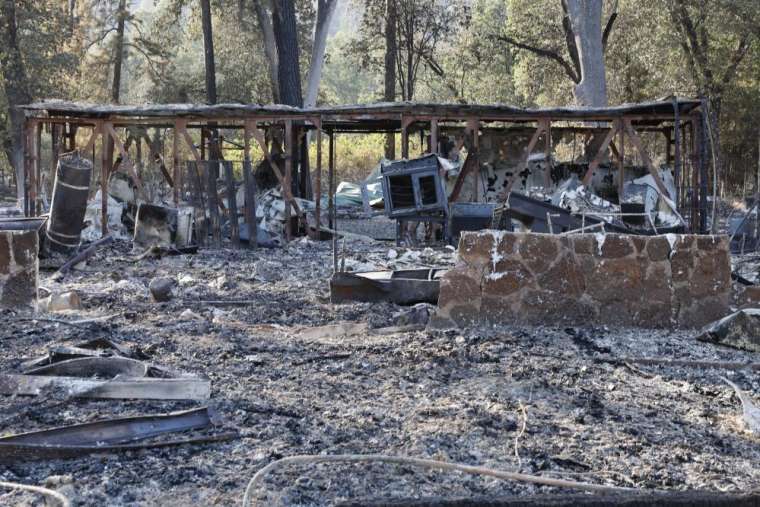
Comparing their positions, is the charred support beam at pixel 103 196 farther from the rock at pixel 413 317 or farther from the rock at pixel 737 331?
the rock at pixel 737 331

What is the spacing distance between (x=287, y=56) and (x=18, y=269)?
20233 millimetres

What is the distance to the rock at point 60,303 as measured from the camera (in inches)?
376

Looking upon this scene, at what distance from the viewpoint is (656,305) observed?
809cm

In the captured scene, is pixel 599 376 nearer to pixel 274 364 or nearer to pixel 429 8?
pixel 274 364

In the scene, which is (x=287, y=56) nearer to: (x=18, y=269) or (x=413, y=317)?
(x=18, y=269)

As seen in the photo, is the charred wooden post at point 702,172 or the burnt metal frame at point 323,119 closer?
the charred wooden post at point 702,172

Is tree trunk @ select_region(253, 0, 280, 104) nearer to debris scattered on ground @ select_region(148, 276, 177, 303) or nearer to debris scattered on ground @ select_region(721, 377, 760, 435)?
debris scattered on ground @ select_region(148, 276, 177, 303)

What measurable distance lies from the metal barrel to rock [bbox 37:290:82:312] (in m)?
4.81

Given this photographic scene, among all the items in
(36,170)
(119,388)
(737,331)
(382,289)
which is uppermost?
(36,170)

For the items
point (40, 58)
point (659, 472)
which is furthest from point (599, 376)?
point (40, 58)

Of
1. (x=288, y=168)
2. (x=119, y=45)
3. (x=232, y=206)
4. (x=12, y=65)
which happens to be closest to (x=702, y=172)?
(x=288, y=168)

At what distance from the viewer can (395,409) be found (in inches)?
218

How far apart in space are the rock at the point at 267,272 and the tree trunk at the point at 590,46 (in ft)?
49.6

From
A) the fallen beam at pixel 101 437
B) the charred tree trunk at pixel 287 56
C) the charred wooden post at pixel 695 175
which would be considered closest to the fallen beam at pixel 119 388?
the fallen beam at pixel 101 437
